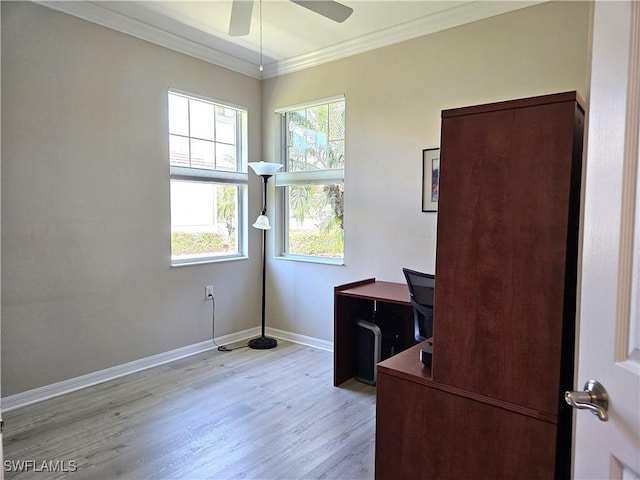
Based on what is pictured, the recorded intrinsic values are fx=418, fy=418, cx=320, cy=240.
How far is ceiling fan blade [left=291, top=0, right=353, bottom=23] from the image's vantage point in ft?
8.07

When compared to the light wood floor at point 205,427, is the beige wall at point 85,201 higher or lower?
higher

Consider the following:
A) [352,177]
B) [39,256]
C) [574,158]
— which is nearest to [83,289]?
[39,256]

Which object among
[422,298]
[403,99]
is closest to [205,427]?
[422,298]

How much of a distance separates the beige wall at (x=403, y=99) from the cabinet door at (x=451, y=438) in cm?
169

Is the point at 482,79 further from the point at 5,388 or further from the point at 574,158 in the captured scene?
the point at 5,388

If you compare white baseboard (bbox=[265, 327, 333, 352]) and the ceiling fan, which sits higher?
the ceiling fan

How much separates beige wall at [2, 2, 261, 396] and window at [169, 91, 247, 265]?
14cm

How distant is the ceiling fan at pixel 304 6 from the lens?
97.3 inches

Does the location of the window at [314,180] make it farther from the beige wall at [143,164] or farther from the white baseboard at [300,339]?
the white baseboard at [300,339]

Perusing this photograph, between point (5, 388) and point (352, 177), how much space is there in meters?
3.01

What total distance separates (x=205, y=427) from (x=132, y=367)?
120 cm

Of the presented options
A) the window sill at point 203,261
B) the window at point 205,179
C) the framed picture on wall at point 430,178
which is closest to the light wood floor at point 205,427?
→ the window sill at point 203,261

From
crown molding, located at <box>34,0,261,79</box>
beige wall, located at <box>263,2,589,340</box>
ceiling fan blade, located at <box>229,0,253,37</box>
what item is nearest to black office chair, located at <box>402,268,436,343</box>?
beige wall, located at <box>263,2,589,340</box>

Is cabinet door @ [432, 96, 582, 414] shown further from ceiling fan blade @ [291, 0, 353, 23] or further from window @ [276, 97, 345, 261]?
window @ [276, 97, 345, 261]
